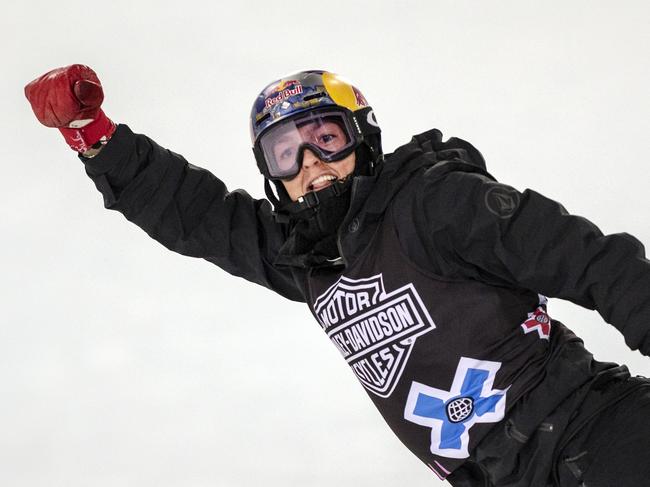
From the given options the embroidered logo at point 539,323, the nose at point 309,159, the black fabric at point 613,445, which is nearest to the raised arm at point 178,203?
the nose at point 309,159

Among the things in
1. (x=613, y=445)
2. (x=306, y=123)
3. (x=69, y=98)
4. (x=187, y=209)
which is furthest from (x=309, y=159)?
(x=613, y=445)

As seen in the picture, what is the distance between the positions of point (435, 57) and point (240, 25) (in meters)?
1.20

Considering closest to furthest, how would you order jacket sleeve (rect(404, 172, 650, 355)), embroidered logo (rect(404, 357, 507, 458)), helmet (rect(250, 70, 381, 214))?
1. jacket sleeve (rect(404, 172, 650, 355))
2. embroidered logo (rect(404, 357, 507, 458))
3. helmet (rect(250, 70, 381, 214))

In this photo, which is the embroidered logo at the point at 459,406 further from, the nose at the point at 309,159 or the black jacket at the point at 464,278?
the nose at the point at 309,159

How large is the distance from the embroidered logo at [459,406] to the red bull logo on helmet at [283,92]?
1103 millimetres

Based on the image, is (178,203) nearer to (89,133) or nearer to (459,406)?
(89,133)

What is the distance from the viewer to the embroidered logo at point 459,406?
329 cm

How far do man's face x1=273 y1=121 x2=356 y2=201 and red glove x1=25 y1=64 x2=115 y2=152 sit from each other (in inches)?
25.5

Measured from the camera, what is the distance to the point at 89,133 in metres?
3.80

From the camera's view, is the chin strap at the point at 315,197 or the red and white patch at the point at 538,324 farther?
the chin strap at the point at 315,197

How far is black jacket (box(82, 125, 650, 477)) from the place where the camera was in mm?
2980

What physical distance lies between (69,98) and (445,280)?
1404mm

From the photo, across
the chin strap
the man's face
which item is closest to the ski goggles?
the man's face

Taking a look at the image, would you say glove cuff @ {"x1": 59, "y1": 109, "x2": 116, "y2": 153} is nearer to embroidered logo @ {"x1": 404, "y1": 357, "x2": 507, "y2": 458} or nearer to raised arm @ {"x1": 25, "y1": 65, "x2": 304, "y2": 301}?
raised arm @ {"x1": 25, "y1": 65, "x2": 304, "y2": 301}
